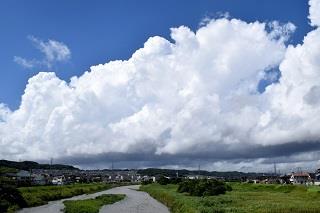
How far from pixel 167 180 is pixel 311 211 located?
452 feet

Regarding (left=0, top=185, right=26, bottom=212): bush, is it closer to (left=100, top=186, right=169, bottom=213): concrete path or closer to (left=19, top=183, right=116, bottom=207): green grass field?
(left=19, top=183, right=116, bottom=207): green grass field

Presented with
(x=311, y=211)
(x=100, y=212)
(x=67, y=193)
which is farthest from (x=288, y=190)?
(x=67, y=193)

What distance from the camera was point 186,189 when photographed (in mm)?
96250

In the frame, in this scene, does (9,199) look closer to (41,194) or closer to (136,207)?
(136,207)

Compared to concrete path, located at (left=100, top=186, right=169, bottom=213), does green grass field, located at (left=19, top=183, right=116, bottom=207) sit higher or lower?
higher

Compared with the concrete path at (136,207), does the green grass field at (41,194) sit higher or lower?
higher

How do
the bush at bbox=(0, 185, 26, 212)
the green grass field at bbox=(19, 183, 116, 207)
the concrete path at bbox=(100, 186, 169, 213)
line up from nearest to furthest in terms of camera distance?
the bush at bbox=(0, 185, 26, 212)
the concrete path at bbox=(100, 186, 169, 213)
the green grass field at bbox=(19, 183, 116, 207)

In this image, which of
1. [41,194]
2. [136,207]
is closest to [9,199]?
[136,207]

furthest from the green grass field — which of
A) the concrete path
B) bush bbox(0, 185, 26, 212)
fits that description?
the concrete path

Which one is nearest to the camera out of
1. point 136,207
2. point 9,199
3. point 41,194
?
point 9,199

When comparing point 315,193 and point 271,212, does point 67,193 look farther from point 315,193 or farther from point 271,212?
point 271,212

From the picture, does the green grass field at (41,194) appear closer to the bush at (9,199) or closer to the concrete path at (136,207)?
the bush at (9,199)

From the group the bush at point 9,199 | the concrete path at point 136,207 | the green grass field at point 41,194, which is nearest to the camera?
the bush at point 9,199

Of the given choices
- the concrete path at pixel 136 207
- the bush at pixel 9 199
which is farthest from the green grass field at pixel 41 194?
the concrete path at pixel 136 207
